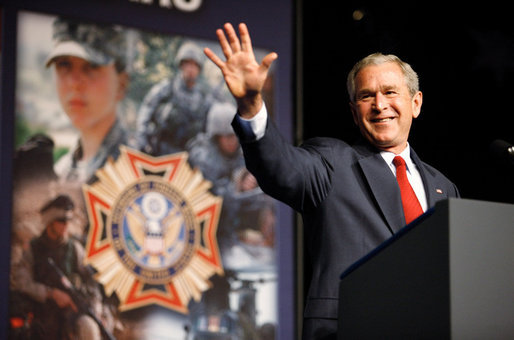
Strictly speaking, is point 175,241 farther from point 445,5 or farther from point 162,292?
point 445,5

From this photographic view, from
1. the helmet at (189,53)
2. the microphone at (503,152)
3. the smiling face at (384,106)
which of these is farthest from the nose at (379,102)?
the helmet at (189,53)

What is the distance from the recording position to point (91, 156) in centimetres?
330

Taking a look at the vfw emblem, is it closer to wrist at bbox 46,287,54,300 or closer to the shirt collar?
wrist at bbox 46,287,54,300

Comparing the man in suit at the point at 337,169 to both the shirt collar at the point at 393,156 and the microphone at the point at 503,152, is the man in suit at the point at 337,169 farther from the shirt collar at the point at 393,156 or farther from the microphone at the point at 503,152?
the microphone at the point at 503,152

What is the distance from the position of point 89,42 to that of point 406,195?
212cm

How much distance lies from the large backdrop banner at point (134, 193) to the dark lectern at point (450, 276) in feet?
6.92

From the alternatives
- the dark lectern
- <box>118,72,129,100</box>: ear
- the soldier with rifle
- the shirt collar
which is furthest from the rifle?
the dark lectern

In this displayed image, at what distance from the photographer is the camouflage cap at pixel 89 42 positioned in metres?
3.31

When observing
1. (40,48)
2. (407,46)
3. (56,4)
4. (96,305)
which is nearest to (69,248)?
(96,305)

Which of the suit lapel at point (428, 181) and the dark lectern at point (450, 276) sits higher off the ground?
the suit lapel at point (428, 181)

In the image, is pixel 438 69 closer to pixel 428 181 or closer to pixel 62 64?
pixel 62 64

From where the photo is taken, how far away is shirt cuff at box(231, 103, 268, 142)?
1.54 metres

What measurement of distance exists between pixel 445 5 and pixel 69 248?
2.52 meters

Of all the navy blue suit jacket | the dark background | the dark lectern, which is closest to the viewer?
the dark lectern
